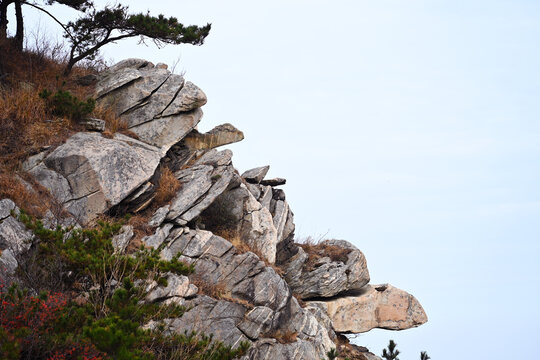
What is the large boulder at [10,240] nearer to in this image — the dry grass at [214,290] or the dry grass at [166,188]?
the dry grass at [166,188]

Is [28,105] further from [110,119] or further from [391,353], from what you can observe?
[391,353]

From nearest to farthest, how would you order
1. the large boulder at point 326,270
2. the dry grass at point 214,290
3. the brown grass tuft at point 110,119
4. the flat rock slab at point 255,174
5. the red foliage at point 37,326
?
the red foliage at point 37,326, the dry grass at point 214,290, the brown grass tuft at point 110,119, the large boulder at point 326,270, the flat rock slab at point 255,174

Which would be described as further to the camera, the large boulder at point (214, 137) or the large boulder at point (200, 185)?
the large boulder at point (214, 137)

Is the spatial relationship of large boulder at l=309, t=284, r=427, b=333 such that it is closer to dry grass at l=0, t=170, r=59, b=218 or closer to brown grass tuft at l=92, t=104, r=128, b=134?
brown grass tuft at l=92, t=104, r=128, b=134

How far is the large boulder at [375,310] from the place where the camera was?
23938 millimetres

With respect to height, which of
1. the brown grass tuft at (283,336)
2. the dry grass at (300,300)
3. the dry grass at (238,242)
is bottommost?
the brown grass tuft at (283,336)

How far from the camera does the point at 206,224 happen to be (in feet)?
67.2

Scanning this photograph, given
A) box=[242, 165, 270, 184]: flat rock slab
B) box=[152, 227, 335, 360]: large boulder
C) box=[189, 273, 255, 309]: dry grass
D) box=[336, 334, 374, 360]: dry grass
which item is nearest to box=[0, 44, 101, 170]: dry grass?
box=[152, 227, 335, 360]: large boulder

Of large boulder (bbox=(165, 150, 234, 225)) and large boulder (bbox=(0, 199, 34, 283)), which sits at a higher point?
large boulder (bbox=(165, 150, 234, 225))

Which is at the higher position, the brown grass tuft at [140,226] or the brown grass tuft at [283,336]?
the brown grass tuft at [140,226]

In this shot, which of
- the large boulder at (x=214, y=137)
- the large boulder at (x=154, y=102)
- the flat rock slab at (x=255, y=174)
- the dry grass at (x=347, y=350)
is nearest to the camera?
the large boulder at (x=154, y=102)

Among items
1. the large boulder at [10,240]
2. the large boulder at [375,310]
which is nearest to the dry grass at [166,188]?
the large boulder at [10,240]

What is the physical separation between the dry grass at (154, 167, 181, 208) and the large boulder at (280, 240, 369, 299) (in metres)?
7.00

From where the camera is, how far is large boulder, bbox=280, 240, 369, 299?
23.8 metres
